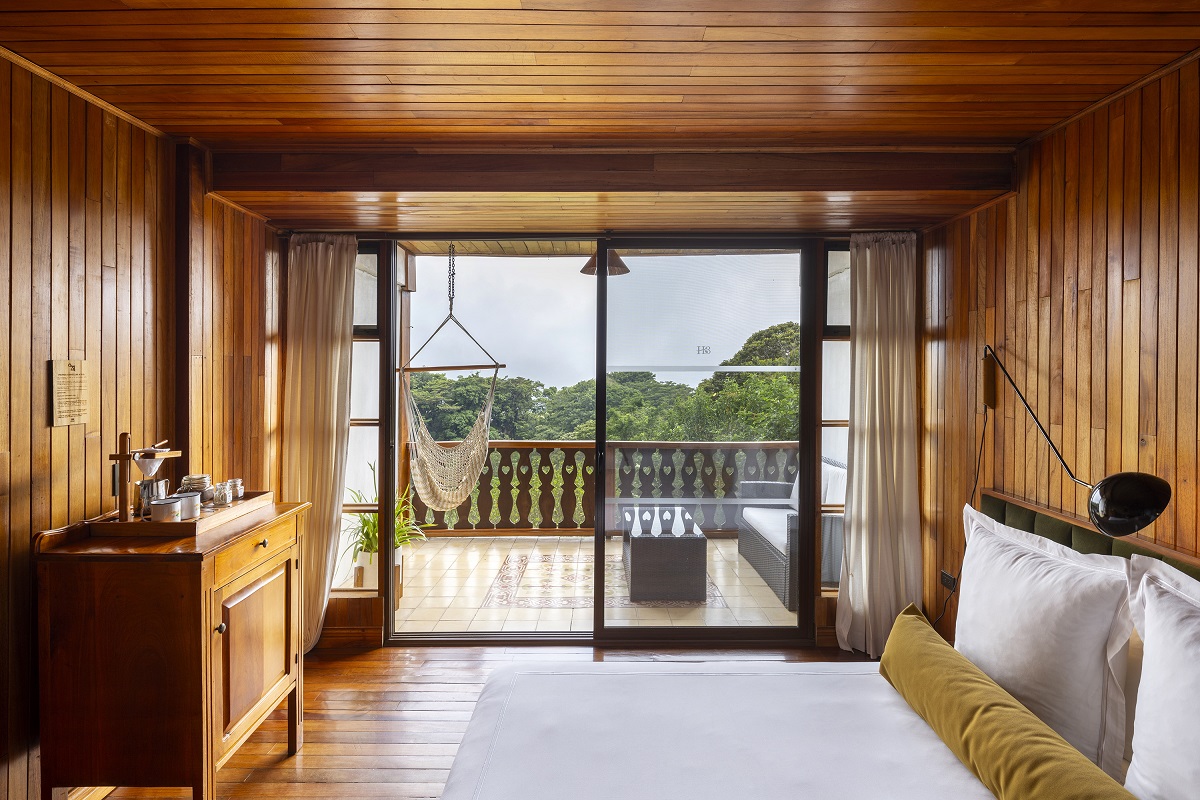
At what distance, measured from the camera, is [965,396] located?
288 centimetres

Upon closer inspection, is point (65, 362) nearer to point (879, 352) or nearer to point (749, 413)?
point (749, 413)

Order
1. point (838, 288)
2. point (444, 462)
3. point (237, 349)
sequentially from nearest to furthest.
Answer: point (237, 349) → point (838, 288) → point (444, 462)

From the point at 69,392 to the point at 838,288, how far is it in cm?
315

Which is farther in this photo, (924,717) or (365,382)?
(365,382)

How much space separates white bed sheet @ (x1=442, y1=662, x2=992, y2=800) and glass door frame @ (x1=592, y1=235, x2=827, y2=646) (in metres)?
1.49

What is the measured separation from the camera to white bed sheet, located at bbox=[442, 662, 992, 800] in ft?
4.40

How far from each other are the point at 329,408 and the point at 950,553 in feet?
9.72

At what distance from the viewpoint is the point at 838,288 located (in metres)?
3.38

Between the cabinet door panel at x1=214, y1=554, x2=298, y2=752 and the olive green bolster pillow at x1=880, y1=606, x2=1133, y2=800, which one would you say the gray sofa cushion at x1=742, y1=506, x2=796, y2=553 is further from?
the cabinet door panel at x1=214, y1=554, x2=298, y2=752

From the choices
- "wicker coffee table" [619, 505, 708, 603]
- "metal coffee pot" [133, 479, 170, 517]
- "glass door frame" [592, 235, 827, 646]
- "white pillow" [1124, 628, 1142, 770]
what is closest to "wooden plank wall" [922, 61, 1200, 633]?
"white pillow" [1124, 628, 1142, 770]

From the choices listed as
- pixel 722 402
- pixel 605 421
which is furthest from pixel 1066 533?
pixel 605 421

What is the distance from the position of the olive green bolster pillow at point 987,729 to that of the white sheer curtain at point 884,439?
1.48 m

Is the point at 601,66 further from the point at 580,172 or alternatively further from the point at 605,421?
the point at 605,421

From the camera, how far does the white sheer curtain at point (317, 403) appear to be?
10.7 ft
